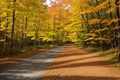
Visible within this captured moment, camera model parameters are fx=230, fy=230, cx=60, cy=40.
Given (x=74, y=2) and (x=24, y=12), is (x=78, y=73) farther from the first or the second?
(x=74, y=2)

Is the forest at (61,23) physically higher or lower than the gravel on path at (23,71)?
higher

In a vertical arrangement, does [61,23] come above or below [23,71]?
above

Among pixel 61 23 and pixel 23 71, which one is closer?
pixel 23 71

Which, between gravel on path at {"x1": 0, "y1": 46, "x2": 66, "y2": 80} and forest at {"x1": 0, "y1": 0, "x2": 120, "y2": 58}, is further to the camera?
forest at {"x1": 0, "y1": 0, "x2": 120, "y2": 58}

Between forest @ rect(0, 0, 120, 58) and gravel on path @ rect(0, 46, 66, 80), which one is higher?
forest @ rect(0, 0, 120, 58)

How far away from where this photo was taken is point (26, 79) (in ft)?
43.4

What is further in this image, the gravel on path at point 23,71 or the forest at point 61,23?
the forest at point 61,23

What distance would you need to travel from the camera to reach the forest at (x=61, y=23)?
21.4m

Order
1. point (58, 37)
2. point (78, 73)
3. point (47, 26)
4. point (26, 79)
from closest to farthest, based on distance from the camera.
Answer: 1. point (26, 79)
2. point (78, 73)
3. point (47, 26)
4. point (58, 37)

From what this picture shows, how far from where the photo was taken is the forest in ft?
70.2

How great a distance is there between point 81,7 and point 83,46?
7.09m

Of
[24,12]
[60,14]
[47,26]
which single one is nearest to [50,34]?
[47,26]

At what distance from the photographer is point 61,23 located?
60.3 meters

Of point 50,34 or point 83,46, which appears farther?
point 50,34
